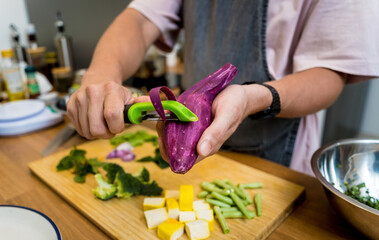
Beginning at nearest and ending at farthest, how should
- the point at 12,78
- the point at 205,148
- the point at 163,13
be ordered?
the point at 205,148, the point at 163,13, the point at 12,78

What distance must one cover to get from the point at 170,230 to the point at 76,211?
0.98ft

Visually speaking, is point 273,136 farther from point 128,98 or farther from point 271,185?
point 128,98

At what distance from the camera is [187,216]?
2.33 feet

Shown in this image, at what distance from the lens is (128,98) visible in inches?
28.7

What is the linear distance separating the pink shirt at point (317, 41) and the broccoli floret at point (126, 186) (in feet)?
1.92

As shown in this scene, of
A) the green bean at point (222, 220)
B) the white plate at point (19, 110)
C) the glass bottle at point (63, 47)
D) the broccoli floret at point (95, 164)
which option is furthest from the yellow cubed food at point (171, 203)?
the glass bottle at point (63, 47)

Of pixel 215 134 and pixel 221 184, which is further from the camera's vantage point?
pixel 221 184

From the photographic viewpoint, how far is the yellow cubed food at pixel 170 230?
65 centimetres

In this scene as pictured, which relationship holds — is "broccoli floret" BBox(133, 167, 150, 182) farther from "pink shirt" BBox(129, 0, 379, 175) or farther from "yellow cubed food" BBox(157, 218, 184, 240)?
"pink shirt" BBox(129, 0, 379, 175)

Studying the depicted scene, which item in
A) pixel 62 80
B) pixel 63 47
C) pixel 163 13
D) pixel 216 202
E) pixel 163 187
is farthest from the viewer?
pixel 63 47

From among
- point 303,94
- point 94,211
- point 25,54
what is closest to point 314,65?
point 303,94

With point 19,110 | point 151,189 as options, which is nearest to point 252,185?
point 151,189

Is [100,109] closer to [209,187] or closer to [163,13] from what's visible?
[209,187]

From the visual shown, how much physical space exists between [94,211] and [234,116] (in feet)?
1.46
